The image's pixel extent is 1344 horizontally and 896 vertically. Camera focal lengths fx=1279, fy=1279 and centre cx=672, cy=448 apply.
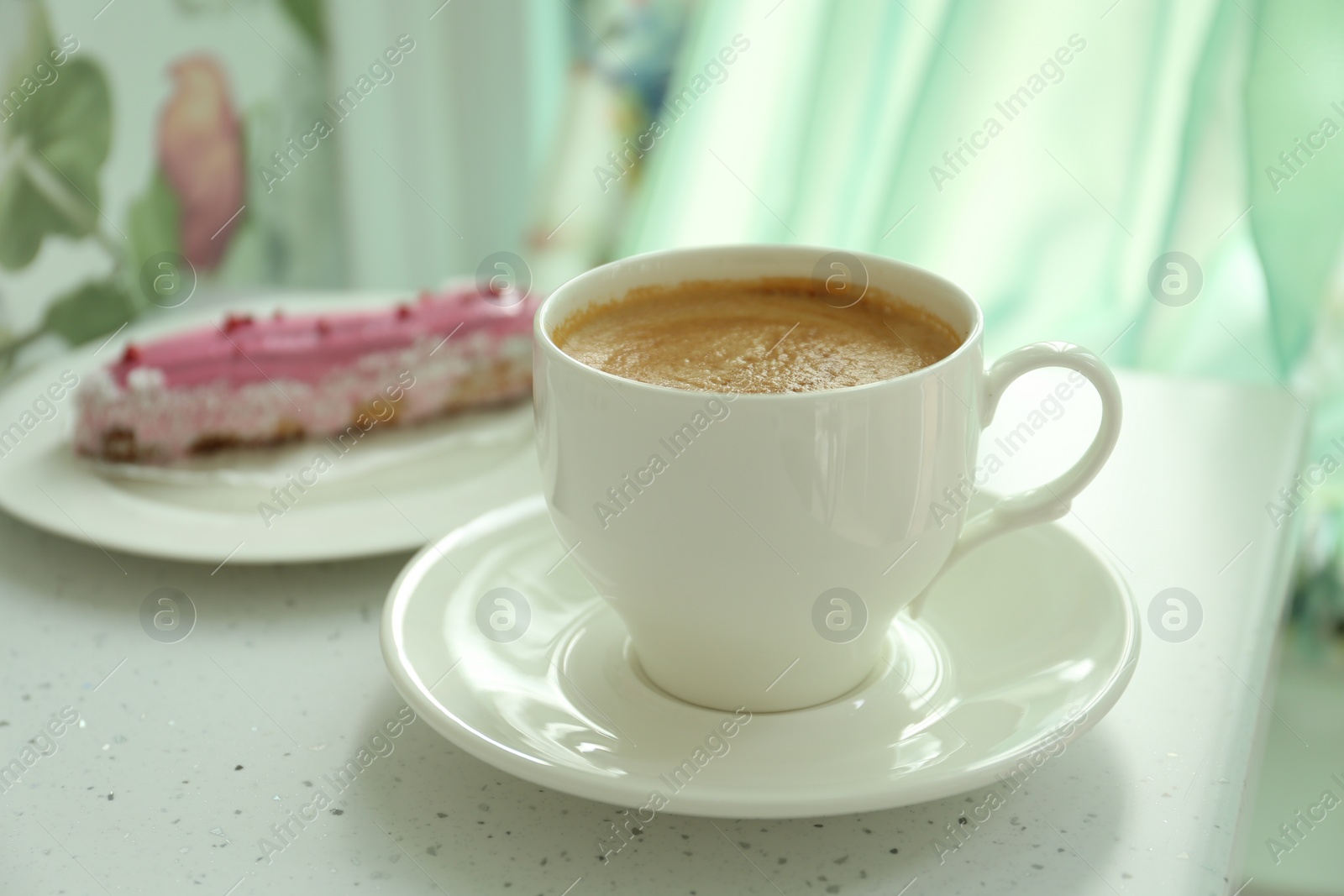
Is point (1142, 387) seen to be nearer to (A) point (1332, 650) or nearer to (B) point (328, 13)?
(A) point (1332, 650)

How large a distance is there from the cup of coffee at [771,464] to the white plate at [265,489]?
0.22m

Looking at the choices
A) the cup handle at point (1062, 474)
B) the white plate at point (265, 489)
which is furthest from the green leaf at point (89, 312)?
the cup handle at point (1062, 474)

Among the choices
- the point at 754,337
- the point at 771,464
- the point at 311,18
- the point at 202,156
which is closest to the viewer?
the point at 771,464

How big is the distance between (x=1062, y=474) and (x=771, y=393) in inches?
6.3

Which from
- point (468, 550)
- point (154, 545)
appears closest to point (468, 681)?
point (468, 550)

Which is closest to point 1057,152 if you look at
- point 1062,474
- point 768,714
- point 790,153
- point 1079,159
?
point 1079,159

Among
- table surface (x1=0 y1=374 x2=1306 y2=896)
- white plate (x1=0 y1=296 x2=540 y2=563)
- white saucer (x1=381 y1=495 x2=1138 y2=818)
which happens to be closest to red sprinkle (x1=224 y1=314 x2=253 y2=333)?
white plate (x1=0 y1=296 x2=540 y2=563)

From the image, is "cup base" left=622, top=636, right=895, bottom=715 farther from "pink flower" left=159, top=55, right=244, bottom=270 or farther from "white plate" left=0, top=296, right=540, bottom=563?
"pink flower" left=159, top=55, right=244, bottom=270

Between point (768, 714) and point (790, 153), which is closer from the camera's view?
point (768, 714)

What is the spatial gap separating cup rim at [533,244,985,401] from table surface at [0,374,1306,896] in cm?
16

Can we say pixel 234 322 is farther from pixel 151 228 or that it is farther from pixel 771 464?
pixel 771 464

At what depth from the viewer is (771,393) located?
0.53 m

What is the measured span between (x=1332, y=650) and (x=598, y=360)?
3.33 feet

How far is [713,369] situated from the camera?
0.58 meters
